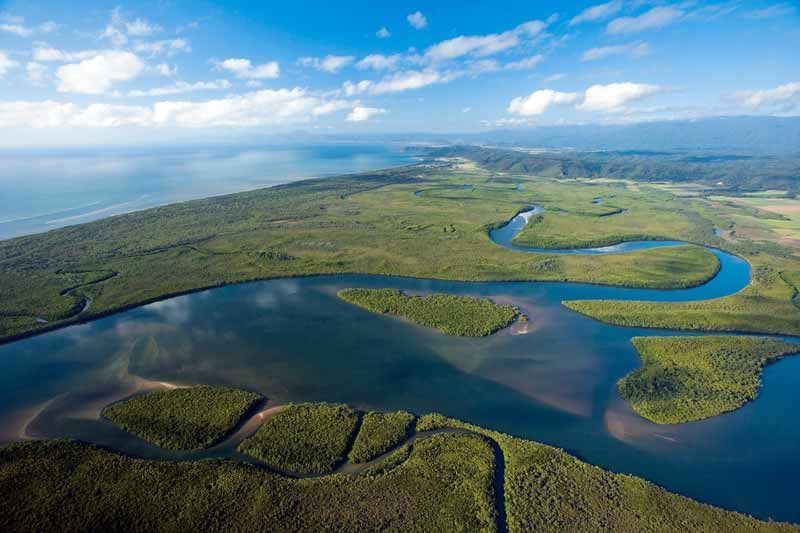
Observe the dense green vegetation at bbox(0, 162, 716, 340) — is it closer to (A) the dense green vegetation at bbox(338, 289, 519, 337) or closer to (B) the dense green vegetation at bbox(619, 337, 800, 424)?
(A) the dense green vegetation at bbox(338, 289, 519, 337)

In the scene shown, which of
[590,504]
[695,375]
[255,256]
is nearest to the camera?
[590,504]

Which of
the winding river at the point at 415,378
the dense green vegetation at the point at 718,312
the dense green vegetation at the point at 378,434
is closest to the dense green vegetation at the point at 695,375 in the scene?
the winding river at the point at 415,378

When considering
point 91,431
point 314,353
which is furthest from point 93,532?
point 314,353

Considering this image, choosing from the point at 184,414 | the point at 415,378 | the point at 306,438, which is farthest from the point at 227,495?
the point at 415,378

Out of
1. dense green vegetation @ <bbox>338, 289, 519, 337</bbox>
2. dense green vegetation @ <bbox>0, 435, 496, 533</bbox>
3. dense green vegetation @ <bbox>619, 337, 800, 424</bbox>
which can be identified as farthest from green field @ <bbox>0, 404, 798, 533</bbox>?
dense green vegetation @ <bbox>338, 289, 519, 337</bbox>

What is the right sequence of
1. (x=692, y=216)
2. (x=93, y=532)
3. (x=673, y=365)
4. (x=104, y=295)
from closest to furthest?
(x=93, y=532) < (x=673, y=365) < (x=104, y=295) < (x=692, y=216)

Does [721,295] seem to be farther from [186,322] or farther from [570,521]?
[186,322]

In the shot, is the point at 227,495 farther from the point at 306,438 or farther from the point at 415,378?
the point at 415,378

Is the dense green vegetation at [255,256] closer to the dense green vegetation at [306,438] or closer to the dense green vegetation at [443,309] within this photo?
the dense green vegetation at [443,309]
